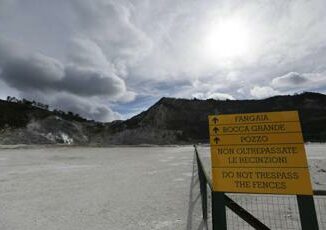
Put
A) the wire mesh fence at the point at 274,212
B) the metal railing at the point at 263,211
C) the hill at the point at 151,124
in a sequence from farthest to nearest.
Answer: the hill at the point at 151,124, the wire mesh fence at the point at 274,212, the metal railing at the point at 263,211

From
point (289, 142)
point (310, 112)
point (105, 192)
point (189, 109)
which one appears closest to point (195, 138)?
point (189, 109)

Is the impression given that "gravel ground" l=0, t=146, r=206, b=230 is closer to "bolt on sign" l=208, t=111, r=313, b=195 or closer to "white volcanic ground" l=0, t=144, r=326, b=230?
"white volcanic ground" l=0, t=144, r=326, b=230

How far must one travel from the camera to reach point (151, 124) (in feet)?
237

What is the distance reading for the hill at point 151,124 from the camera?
193 ft

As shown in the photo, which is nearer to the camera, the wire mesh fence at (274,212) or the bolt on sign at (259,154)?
the bolt on sign at (259,154)

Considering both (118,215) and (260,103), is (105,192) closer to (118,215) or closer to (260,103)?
(118,215)

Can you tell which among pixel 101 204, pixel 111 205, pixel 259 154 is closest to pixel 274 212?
pixel 259 154

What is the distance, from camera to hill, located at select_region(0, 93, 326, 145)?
5872 centimetres

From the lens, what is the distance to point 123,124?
7319 cm

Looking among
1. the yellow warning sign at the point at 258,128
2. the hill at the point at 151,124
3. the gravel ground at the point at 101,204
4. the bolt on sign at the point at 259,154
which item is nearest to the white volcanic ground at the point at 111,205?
the gravel ground at the point at 101,204

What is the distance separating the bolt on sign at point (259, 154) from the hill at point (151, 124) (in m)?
52.5

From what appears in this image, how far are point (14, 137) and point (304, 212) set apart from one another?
56146 mm

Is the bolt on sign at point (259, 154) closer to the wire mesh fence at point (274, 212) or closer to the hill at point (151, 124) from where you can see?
the wire mesh fence at point (274, 212)

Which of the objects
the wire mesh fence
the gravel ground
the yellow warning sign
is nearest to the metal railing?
the wire mesh fence
